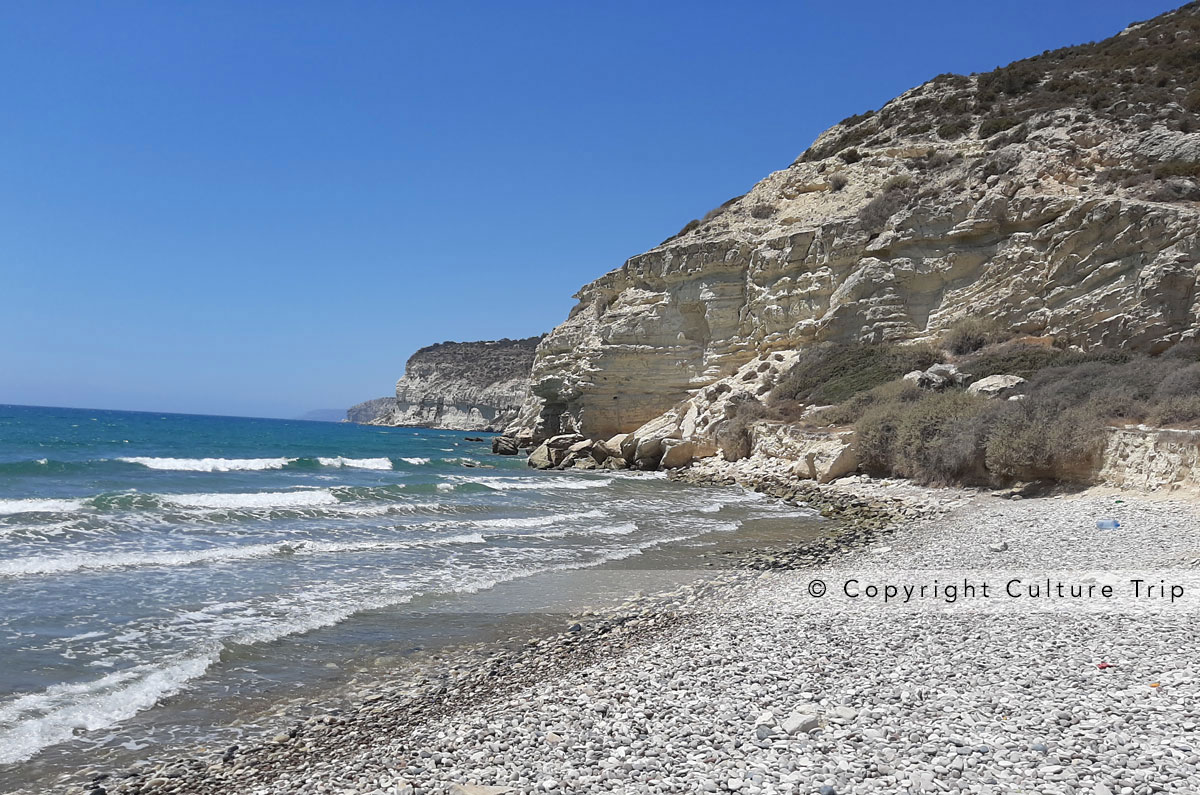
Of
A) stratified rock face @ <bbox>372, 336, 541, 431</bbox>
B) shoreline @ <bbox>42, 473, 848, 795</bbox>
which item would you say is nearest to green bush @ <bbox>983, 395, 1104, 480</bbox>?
shoreline @ <bbox>42, 473, 848, 795</bbox>

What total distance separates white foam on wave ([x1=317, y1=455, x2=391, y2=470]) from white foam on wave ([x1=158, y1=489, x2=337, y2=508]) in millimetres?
14210

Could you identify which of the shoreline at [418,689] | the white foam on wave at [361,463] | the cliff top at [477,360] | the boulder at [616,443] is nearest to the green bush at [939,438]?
the shoreline at [418,689]

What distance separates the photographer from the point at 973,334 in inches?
1107

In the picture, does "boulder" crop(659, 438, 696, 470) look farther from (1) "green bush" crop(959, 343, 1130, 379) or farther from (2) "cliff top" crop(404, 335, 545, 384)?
(2) "cliff top" crop(404, 335, 545, 384)

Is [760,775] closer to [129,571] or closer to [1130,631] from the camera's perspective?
[1130,631]

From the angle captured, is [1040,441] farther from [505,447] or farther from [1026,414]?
[505,447]

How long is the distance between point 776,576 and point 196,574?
8.79 meters

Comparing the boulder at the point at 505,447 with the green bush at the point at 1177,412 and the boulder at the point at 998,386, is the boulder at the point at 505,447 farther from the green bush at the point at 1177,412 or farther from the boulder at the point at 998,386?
the green bush at the point at 1177,412

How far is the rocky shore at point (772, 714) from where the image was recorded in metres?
3.92

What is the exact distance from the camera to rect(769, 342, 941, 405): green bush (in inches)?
1076

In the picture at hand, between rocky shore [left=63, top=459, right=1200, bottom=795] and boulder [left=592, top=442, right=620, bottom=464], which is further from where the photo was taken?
boulder [left=592, top=442, right=620, bottom=464]

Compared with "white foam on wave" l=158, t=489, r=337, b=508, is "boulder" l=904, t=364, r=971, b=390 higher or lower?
higher

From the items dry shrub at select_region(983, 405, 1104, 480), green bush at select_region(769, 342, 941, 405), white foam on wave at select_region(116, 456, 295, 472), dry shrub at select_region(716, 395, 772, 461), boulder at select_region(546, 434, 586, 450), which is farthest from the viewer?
boulder at select_region(546, 434, 586, 450)

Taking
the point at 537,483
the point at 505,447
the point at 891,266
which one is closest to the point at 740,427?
the point at 537,483
